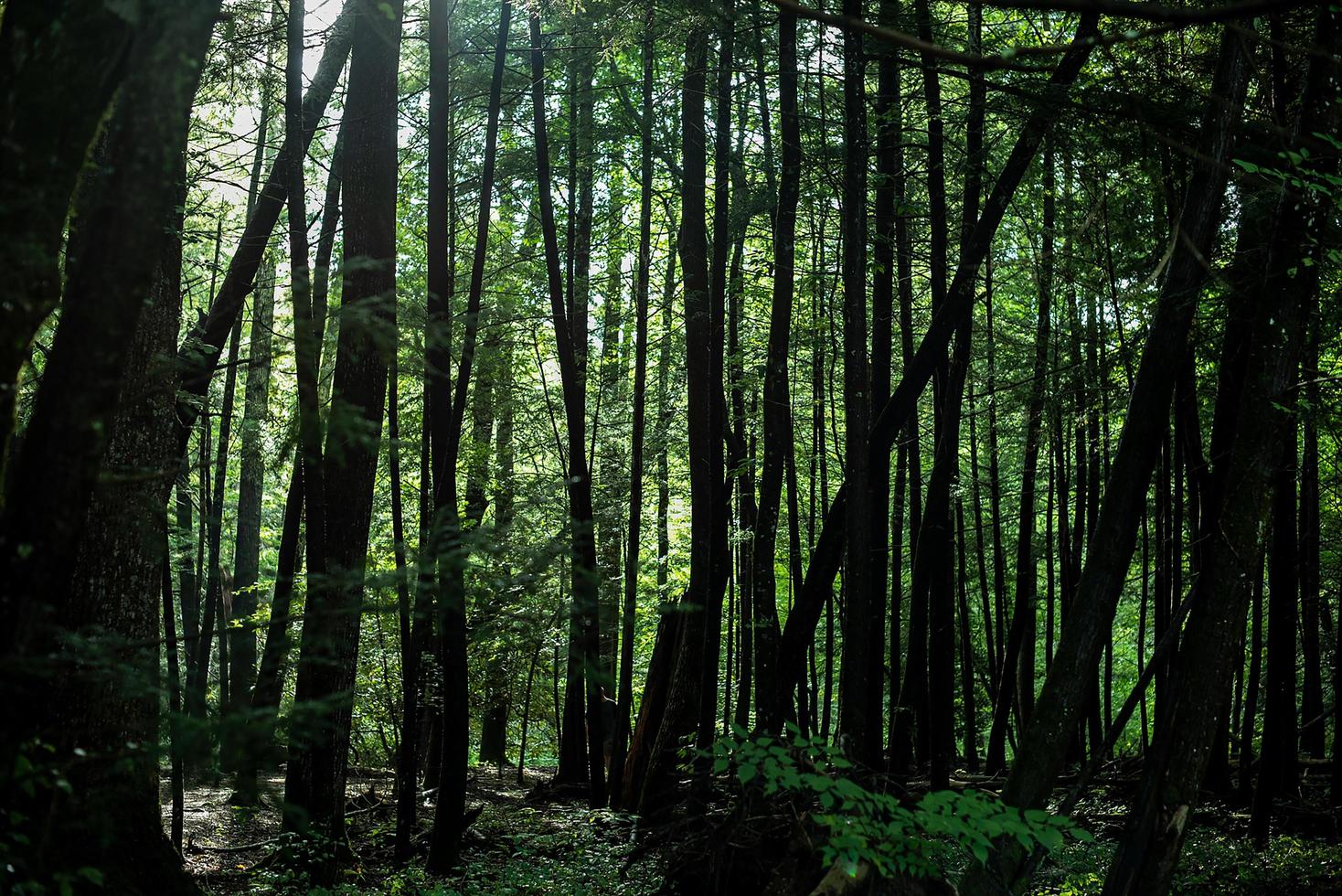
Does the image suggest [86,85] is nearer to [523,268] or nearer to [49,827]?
[49,827]

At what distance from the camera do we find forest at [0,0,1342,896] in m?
2.34

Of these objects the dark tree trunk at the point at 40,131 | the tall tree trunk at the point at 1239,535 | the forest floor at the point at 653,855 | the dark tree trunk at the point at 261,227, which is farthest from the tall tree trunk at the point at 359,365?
the tall tree trunk at the point at 1239,535

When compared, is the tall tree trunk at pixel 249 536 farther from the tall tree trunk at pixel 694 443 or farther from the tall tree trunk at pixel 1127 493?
the tall tree trunk at pixel 1127 493

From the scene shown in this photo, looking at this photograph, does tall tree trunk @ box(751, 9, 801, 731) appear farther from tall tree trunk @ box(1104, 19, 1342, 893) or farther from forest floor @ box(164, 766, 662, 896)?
tall tree trunk @ box(1104, 19, 1342, 893)

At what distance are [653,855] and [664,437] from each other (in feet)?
24.7

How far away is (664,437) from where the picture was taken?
49.2 feet

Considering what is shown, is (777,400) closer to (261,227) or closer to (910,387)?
(910,387)

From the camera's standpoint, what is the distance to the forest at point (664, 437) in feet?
7.66

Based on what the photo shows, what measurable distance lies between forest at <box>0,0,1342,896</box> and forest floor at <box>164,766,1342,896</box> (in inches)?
2.6

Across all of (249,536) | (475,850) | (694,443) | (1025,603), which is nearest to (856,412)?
(694,443)

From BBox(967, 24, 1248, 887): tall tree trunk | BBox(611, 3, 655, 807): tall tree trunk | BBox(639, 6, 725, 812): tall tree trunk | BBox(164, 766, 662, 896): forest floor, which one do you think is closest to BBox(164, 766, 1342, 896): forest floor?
BBox(164, 766, 662, 896): forest floor

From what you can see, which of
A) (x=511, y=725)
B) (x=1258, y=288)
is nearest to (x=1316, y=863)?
(x=1258, y=288)

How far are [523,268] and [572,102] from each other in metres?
3.07

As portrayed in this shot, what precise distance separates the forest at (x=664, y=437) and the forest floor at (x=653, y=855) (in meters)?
0.07
